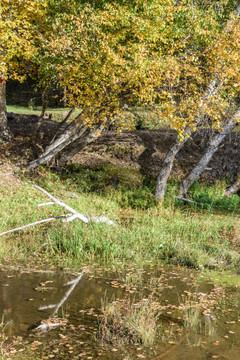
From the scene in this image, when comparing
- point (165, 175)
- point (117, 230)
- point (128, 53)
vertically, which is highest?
point (128, 53)

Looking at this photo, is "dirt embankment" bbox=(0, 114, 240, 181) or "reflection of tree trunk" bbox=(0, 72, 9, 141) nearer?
"dirt embankment" bbox=(0, 114, 240, 181)

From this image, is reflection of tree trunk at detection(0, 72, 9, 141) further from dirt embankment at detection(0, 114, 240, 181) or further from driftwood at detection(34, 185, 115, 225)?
driftwood at detection(34, 185, 115, 225)

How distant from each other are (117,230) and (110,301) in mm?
3164

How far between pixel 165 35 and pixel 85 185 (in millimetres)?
5565

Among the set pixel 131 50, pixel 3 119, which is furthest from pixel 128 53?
pixel 3 119

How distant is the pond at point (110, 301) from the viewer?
527 cm

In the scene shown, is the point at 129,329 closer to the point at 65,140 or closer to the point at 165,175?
the point at 165,175

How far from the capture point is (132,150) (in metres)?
17.5

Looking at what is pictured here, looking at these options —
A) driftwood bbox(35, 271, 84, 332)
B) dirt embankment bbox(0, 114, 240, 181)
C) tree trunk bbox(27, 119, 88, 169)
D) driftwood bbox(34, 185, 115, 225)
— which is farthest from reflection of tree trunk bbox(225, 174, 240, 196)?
driftwood bbox(35, 271, 84, 332)

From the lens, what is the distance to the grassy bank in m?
8.95

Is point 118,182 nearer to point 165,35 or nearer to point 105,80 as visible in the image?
point 105,80

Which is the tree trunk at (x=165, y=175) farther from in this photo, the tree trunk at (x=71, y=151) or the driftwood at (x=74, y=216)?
the driftwood at (x=74, y=216)

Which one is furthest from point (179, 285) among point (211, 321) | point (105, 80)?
point (105, 80)

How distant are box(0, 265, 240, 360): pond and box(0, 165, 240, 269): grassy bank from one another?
0.67 m
